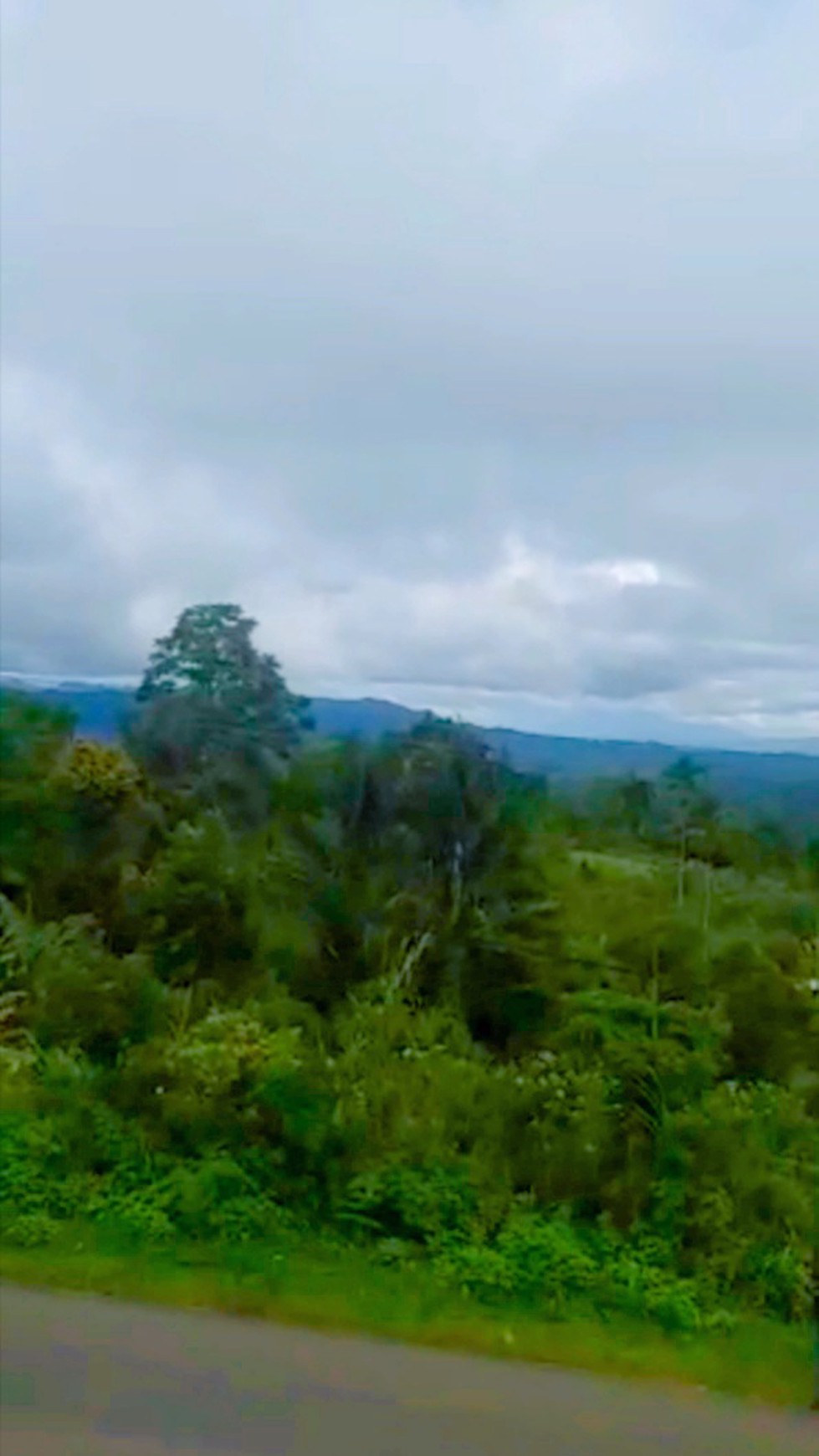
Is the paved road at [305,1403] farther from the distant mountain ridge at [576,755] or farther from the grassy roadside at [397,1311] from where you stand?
the distant mountain ridge at [576,755]

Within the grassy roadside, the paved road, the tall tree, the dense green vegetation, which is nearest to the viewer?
the paved road

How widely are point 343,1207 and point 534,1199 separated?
665 millimetres

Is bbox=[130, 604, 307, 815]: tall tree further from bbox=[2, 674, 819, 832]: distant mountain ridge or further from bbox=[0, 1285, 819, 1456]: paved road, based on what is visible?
bbox=[0, 1285, 819, 1456]: paved road

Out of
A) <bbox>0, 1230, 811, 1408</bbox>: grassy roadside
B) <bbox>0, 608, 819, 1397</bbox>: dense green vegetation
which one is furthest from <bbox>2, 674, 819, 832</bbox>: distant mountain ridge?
<bbox>0, 1230, 811, 1408</bbox>: grassy roadside

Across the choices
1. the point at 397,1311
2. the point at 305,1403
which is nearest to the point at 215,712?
the point at 397,1311

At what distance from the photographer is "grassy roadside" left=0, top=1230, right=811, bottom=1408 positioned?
432 cm

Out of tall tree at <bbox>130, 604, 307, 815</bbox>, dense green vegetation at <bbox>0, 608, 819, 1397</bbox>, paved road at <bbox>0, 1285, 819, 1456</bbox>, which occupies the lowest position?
paved road at <bbox>0, 1285, 819, 1456</bbox>

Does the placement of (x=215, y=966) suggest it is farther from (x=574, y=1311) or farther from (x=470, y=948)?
(x=574, y=1311)

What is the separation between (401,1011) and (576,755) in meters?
1.20

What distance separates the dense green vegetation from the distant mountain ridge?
8 centimetres

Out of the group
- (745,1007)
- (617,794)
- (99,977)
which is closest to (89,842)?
(99,977)

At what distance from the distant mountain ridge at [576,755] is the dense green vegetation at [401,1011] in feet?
0.25

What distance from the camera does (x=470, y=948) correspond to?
580 centimetres

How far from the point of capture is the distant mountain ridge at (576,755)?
18.8ft
